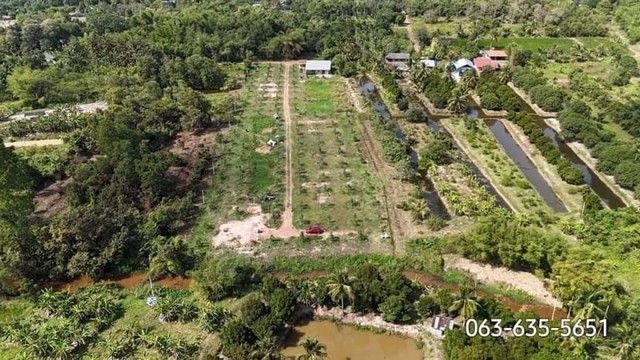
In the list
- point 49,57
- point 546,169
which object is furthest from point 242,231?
point 49,57

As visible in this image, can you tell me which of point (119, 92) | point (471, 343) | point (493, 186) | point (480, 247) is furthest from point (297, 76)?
point (471, 343)

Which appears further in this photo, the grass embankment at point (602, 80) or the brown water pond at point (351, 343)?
the grass embankment at point (602, 80)

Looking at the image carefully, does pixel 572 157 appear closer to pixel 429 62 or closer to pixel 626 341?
pixel 626 341

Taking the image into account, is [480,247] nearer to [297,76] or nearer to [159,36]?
[297,76]

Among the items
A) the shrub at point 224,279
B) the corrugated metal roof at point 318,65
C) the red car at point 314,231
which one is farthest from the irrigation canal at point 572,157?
the shrub at point 224,279

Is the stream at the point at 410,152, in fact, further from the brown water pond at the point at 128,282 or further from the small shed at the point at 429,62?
the brown water pond at the point at 128,282
